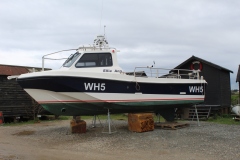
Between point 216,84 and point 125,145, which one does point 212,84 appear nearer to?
point 216,84

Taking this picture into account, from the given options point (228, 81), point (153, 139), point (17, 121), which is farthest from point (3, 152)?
point (228, 81)

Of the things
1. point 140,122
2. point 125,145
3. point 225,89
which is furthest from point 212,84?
point 125,145

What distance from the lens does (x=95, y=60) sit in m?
11.4

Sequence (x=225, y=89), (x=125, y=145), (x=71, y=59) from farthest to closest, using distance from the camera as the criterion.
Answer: (x=225, y=89), (x=71, y=59), (x=125, y=145)

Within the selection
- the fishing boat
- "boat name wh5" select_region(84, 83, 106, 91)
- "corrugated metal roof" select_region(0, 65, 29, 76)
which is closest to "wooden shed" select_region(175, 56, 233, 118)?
the fishing boat

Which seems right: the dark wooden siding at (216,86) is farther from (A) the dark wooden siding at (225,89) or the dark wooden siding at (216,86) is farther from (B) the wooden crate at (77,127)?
(B) the wooden crate at (77,127)

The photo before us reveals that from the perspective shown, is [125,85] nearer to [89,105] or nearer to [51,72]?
[89,105]

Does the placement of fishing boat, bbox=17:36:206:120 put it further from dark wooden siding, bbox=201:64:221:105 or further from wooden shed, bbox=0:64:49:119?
dark wooden siding, bbox=201:64:221:105

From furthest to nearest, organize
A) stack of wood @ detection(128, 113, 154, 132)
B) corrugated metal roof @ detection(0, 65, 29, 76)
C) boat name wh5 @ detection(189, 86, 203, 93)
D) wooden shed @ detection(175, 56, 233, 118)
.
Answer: wooden shed @ detection(175, 56, 233, 118) < corrugated metal roof @ detection(0, 65, 29, 76) < boat name wh5 @ detection(189, 86, 203, 93) < stack of wood @ detection(128, 113, 154, 132)

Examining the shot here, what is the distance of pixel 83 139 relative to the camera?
10.5 meters

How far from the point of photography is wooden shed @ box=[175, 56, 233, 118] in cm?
1855

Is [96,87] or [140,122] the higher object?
[96,87]

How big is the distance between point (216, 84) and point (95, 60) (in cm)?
1033

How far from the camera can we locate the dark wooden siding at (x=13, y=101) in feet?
54.4
